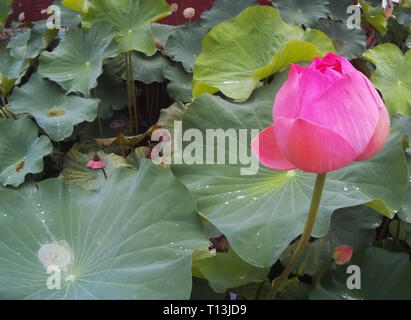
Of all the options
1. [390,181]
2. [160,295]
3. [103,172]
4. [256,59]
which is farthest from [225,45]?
[160,295]

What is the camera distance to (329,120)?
1.62 ft

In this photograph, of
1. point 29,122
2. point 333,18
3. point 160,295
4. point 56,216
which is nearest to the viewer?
point 160,295

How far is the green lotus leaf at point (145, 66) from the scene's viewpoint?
142 cm

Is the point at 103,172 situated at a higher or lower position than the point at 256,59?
lower

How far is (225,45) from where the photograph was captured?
1.08 m

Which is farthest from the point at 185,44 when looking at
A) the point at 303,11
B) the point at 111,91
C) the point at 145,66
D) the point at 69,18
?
the point at 69,18

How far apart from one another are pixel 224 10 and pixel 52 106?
2.14 feet

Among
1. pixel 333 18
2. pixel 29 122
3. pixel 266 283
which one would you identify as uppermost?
pixel 333 18

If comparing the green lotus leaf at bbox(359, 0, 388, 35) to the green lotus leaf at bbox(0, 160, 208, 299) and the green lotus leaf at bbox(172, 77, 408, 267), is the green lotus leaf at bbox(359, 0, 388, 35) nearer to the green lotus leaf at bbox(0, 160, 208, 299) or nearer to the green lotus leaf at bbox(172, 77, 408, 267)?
the green lotus leaf at bbox(172, 77, 408, 267)

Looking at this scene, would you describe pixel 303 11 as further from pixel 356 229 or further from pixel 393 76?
pixel 356 229

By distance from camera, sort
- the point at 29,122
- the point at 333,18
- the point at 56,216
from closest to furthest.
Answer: the point at 56,216
the point at 29,122
the point at 333,18

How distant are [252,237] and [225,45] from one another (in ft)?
1.87

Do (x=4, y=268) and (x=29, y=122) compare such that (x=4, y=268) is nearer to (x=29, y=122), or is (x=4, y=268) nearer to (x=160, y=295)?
(x=160, y=295)

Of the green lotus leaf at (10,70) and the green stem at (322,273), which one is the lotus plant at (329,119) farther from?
the green lotus leaf at (10,70)
